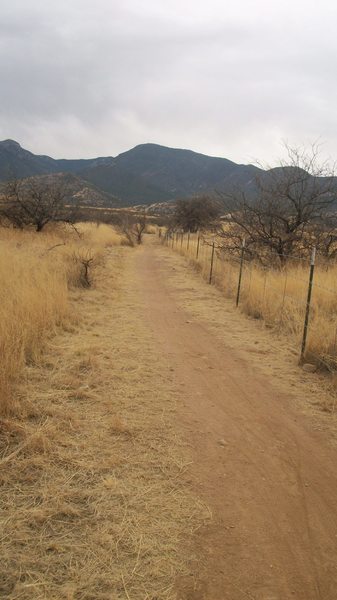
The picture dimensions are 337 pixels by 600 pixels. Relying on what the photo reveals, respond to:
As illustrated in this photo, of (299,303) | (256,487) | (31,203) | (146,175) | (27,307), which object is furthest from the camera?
(146,175)

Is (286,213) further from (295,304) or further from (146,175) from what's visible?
(146,175)

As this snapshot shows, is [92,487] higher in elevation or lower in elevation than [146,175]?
lower

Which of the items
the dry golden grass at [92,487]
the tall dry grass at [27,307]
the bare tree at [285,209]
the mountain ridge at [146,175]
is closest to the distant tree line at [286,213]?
the bare tree at [285,209]

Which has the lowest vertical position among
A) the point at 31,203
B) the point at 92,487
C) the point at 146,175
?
the point at 92,487

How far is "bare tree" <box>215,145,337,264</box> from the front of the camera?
1577 centimetres

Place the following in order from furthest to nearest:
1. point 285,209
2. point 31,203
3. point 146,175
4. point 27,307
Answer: point 146,175 → point 31,203 → point 285,209 → point 27,307

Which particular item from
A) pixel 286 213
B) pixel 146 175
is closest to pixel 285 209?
pixel 286 213

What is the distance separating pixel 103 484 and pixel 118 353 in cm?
338

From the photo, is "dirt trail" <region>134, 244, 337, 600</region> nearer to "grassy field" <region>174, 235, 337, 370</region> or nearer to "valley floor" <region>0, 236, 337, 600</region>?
"valley floor" <region>0, 236, 337, 600</region>

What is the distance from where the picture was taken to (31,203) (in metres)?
22.4

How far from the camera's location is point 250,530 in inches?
122

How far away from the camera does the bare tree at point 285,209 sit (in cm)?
1577

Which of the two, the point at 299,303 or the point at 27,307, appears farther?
the point at 299,303

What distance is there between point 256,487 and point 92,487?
129 cm
